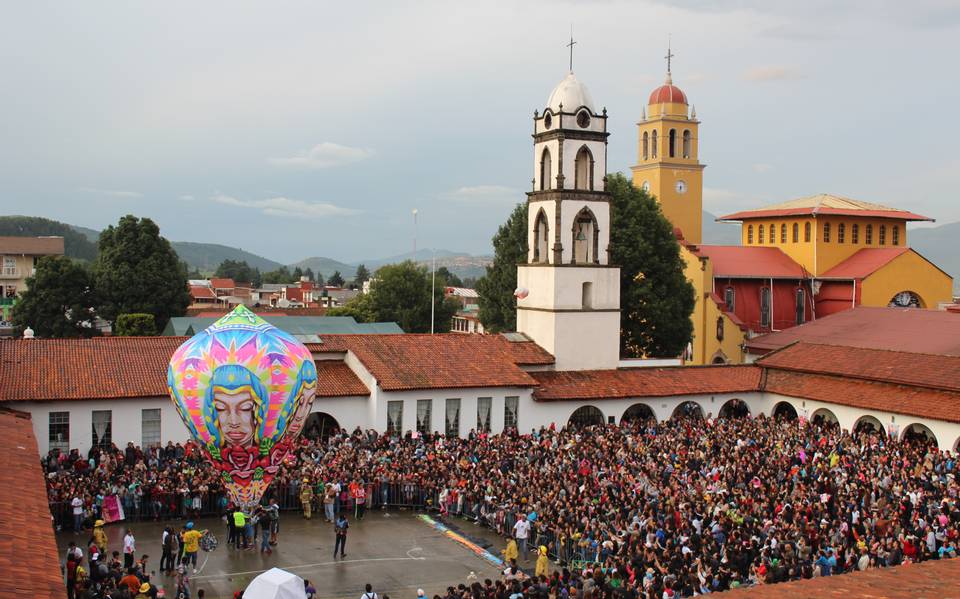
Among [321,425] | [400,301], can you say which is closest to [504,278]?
[321,425]

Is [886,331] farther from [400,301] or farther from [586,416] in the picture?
[400,301]

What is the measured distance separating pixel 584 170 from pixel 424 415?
1195 cm

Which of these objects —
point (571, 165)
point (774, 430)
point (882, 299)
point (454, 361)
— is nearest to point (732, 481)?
point (774, 430)

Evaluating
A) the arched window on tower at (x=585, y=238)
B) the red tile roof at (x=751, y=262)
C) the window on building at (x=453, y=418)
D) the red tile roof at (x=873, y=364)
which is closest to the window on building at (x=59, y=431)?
the window on building at (x=453, y=418)

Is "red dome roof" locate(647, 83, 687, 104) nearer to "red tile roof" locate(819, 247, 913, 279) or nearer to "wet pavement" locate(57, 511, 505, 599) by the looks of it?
"red tile roof" locate(819, 247, 913, 279)

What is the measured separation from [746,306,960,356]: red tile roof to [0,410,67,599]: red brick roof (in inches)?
1308

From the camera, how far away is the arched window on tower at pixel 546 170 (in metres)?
39.0

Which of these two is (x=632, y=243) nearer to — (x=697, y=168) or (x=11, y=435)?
(x=697, y=168)

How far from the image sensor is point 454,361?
114 feet

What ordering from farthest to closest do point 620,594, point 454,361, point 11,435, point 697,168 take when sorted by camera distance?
point 697,168, point 454,361, point 11,435, point 620,594

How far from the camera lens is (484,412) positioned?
34219mm

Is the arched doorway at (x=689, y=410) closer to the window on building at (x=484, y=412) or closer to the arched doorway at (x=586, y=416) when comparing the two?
the arched doorway at (x=586, y=416)

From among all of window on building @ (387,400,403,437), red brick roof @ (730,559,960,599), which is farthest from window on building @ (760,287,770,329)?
red brick roof @ (730,559,960,599)

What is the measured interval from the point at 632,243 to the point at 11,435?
30546 mm
